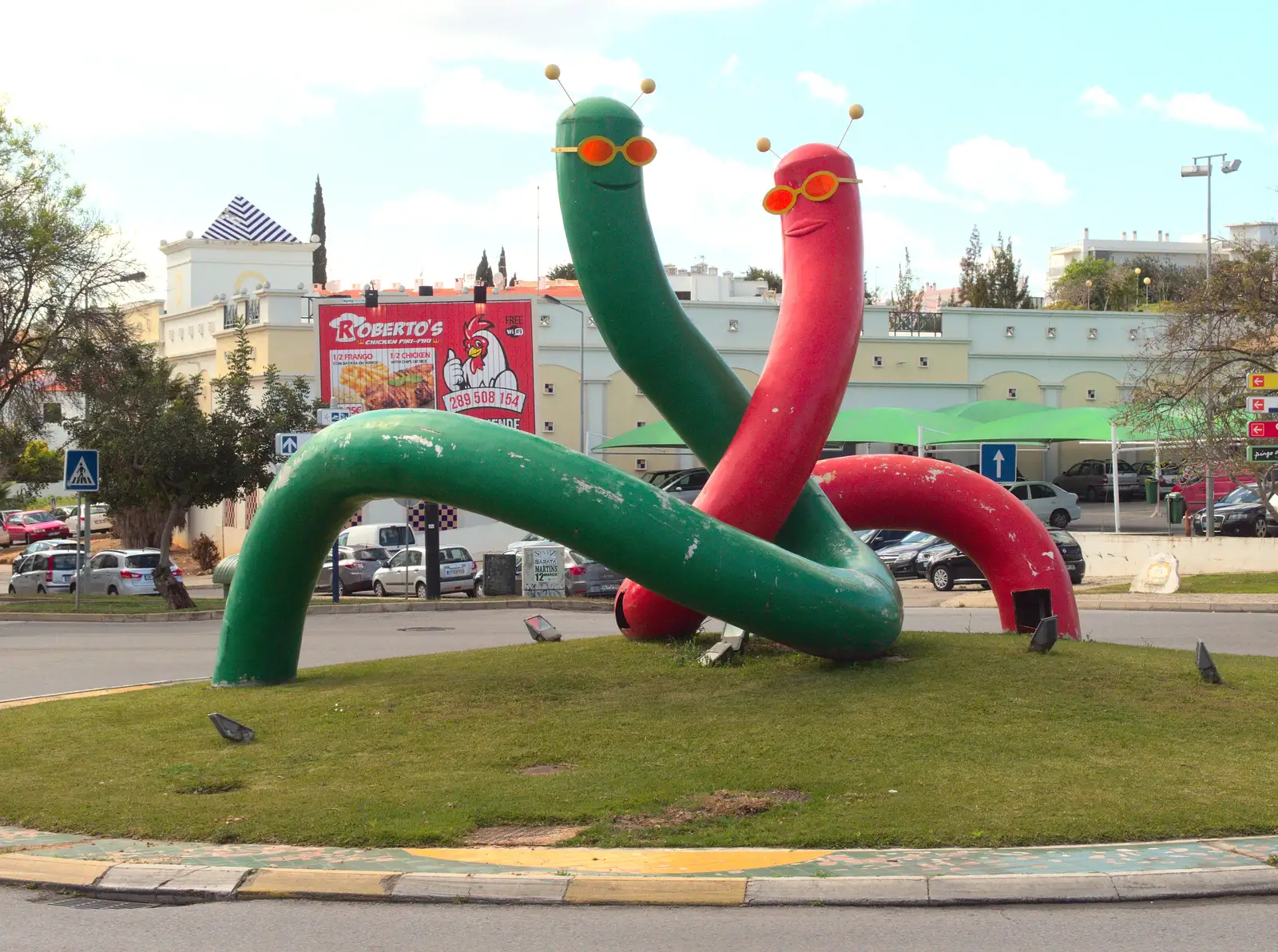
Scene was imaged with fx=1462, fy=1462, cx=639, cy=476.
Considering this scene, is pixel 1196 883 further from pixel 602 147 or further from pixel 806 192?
pixel 806 192

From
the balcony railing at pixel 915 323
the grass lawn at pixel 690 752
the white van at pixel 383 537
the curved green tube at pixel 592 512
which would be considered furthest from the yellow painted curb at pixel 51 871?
the balcony railing at pixel 915 323

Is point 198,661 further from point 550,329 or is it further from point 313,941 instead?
point 550,329

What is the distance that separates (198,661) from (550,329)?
107 feet

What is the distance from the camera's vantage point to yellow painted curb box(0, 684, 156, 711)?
13.6 meters

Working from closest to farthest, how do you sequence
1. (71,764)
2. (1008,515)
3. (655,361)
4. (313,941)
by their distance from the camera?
(313,941)
(71,764)
(655,361)
(1008,515)

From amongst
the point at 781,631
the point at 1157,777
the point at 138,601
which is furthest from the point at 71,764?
the point at 138,601

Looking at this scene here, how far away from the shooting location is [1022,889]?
23.4 feet

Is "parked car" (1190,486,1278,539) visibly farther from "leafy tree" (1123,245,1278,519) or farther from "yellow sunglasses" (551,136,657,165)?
"yellow sunglasses" (551,136,657,165)

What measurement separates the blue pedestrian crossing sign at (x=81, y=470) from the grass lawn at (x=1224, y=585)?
1809 centimetres

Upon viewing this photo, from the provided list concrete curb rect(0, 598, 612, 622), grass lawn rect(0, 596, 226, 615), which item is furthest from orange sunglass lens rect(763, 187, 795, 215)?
grass lawn rect(0, 596, 226, 615)

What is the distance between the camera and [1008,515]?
1432 cm

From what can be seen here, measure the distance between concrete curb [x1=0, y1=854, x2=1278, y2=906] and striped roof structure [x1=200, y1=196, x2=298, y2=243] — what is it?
56.3 metres

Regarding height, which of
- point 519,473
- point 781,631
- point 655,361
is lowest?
point 781,631

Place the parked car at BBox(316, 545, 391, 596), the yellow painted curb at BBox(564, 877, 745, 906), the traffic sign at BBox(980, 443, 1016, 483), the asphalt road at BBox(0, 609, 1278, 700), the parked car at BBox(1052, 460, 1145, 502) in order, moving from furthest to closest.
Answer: the parked car at BBox(1052, 460, 1145, 502)
the parked car at BBox(316, 545, 391, 596)
the traffic sign at BBox(980, 443, 1016, 483)
the asphalt road at BBox(0, 609, 1278, 700)
the yellow painted curb at BBox(564, 877, 745, 906)
